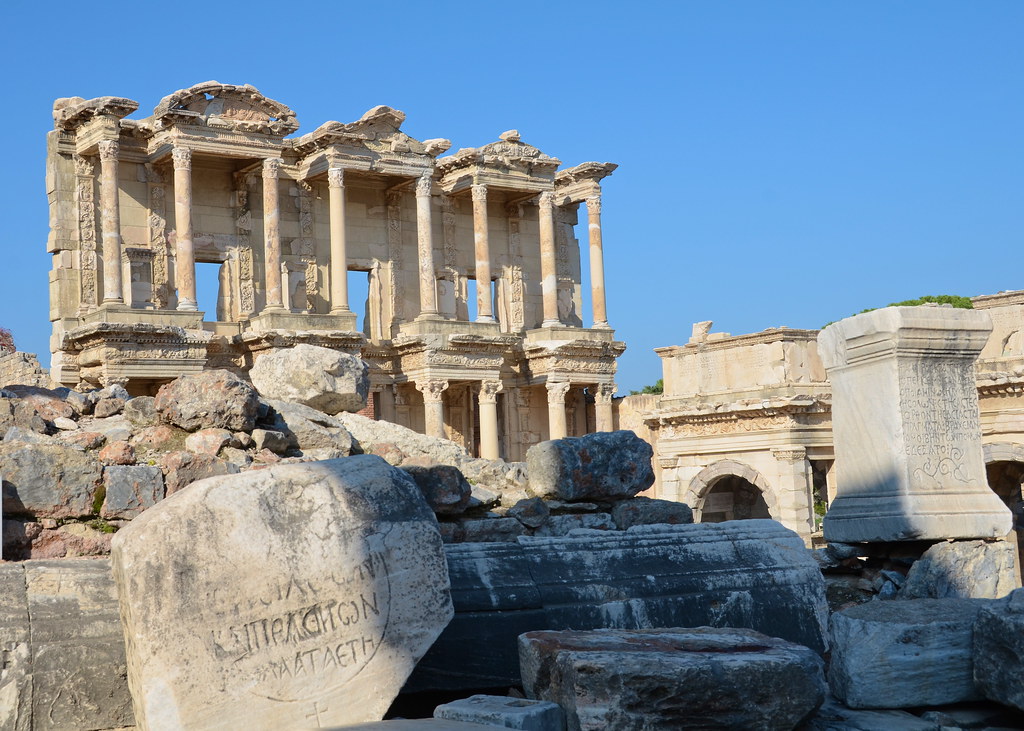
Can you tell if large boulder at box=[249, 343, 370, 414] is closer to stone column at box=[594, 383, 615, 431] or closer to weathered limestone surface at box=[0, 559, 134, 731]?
weathered limestone surface at box=[0, 559, 134, 731]

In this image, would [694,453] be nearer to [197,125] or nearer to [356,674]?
[197,125]

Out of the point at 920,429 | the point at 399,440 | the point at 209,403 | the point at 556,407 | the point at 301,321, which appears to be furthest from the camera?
the point at 556,407

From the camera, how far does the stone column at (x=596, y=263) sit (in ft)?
110

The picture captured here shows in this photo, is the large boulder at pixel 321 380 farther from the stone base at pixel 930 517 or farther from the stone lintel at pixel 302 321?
the stone lintel at pixel 302 321

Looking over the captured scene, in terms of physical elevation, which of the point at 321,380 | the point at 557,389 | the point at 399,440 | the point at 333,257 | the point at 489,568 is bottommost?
the point at 489,568

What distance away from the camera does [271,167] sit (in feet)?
93.8

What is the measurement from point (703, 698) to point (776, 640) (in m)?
0.63

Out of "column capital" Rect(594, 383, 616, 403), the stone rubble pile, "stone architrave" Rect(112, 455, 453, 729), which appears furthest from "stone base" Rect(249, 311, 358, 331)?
"stone architrave" Rect(112, 455, 453, 729)

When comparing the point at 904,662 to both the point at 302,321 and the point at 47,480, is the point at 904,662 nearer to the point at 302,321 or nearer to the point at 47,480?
the point at 47,480

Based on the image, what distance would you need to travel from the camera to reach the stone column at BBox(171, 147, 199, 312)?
2708cm

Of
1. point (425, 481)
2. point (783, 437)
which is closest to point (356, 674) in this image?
point (425, 481)

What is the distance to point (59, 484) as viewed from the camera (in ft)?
25.5

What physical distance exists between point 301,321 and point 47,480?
66.9 ft

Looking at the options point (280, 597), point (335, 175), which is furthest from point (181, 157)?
point (280, 597)
